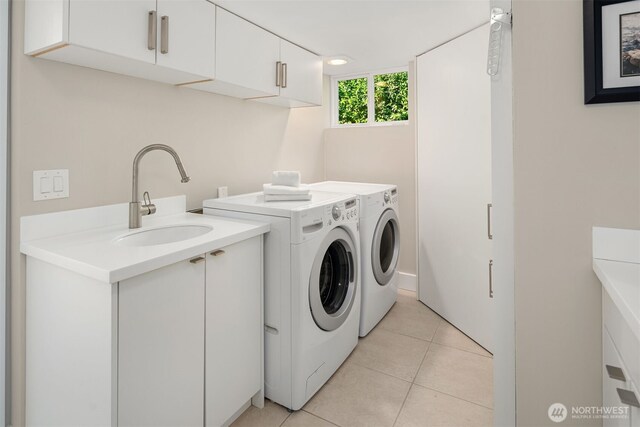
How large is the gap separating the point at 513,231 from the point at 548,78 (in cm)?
47

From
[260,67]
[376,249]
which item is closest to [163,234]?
[260,67]

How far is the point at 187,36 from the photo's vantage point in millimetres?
1650

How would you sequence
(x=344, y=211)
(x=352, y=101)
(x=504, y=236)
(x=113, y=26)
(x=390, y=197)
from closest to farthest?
1. (x=504, y=236)
2. (x=113, y=26)
3. (x=344, y=211)
4. (x=390, y=197)
5. (x=352, y=101)

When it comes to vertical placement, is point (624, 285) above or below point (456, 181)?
below

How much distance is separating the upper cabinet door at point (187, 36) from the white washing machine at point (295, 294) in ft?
2.37

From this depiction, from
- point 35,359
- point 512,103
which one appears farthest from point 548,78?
point 35,359

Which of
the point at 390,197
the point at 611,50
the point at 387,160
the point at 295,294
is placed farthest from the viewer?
the point at 387,160

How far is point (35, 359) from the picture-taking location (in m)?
1.40

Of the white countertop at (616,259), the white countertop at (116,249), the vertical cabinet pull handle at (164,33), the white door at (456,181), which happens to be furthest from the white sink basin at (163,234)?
the white door at (456,181)

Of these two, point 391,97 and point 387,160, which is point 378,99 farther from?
point 387,160

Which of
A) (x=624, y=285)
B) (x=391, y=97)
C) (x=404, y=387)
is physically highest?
(x=391, y=97)

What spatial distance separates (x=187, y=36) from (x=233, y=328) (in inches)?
53.9

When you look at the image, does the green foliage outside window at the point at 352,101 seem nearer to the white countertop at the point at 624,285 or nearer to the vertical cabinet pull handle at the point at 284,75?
the vertical cabinet pull handle at the point at 284,75

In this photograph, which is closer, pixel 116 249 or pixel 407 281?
pixel 116 249
